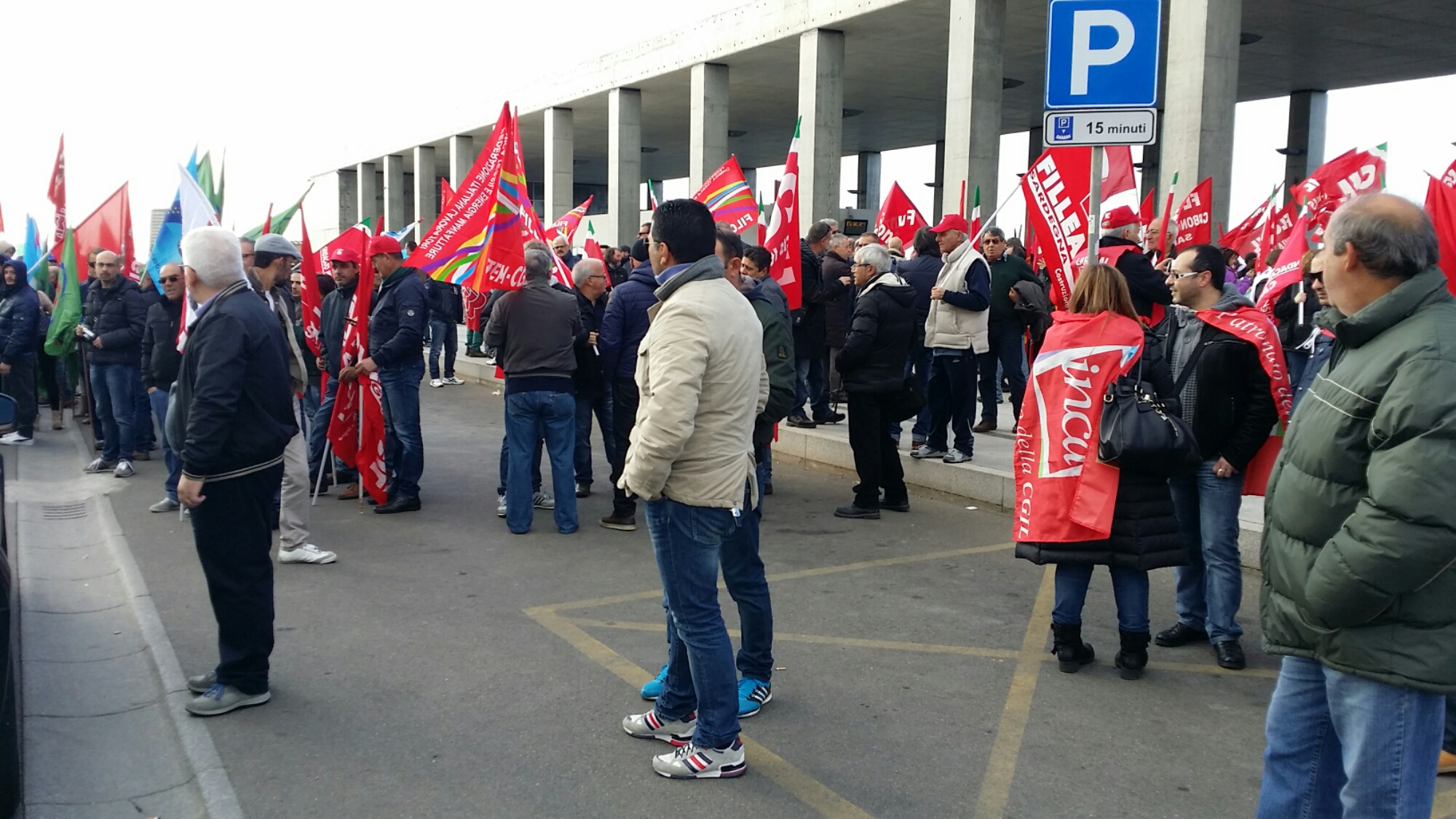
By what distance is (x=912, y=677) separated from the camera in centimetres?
509

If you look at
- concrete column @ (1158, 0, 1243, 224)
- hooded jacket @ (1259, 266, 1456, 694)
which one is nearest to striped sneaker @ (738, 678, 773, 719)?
hooded jacket @ (1259, 266, 1456, 694)

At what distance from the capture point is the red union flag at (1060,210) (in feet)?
27.1

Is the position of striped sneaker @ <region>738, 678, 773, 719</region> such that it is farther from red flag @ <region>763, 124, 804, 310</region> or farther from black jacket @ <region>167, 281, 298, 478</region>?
red flag @ <region>763, 124, 804, 310</region>

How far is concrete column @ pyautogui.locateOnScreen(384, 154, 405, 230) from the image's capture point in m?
48.2

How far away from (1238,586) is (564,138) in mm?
31921

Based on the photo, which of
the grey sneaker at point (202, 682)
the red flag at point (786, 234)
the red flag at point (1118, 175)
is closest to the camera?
the grey sneaker at point (202, 682)

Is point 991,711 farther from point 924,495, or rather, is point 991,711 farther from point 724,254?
point 924,495

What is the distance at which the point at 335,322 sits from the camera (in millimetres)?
9070

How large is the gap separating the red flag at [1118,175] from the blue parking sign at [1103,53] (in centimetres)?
592

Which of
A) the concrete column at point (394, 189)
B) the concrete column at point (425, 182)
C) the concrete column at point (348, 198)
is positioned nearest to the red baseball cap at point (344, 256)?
the concrete column at point (425, 182)

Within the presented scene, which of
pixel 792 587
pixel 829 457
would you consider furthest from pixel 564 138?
pixel 792 587

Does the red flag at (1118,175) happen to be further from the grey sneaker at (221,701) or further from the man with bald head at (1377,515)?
the grey sneaker at (221,701)

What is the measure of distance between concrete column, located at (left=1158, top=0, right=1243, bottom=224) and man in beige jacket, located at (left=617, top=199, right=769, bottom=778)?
47.9 ft

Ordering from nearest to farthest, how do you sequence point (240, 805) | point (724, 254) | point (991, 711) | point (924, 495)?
1. point (240, 805)
2. point (991, 711)
3. point (724, 254)
4. point (924, 495)
